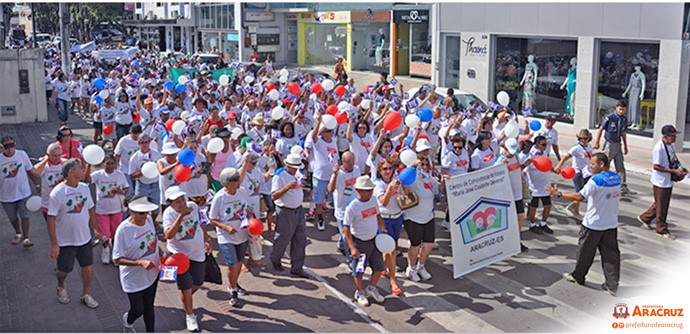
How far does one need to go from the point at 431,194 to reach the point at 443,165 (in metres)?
1.51

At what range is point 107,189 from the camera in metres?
8.81

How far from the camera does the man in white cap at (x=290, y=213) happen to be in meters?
8.65

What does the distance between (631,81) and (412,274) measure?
1292 centimetres

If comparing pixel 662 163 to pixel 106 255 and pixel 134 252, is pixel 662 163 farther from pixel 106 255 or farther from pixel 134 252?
pixel 106 255

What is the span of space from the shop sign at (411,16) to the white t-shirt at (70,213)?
27.2m

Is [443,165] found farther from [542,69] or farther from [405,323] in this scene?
[542,69]

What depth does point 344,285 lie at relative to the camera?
8641 mm

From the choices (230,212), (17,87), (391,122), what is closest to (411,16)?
(17,87)

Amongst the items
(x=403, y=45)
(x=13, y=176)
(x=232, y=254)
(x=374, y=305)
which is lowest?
(x=374, y=305)

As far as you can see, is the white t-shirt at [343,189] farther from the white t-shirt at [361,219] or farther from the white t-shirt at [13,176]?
the white t-shirt at [13,176]

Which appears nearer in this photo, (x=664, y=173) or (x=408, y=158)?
(x=408, y=158)

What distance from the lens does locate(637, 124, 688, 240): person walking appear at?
10.3m

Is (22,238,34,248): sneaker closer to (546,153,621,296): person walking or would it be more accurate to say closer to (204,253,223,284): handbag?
(204,253,223,284): handbag

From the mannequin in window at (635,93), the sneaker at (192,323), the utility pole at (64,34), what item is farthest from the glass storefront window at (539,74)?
the sneaker at (192,323)
